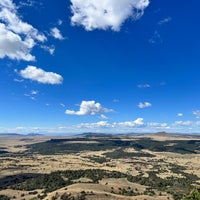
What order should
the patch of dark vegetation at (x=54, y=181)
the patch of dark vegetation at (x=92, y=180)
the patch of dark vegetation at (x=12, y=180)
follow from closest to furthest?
the patch of dark vegetation at (x=92, y=180) < the patch of dark vegetation at (x=54, y=181) < the patch of dark vegetation at (x=12, y=180)

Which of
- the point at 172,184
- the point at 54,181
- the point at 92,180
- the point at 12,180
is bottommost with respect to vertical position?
the point at 172,184

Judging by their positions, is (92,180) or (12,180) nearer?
(92,180)

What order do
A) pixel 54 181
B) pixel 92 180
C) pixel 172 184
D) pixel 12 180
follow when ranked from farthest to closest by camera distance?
1. pixel 12 180
2. pixel 172 184
3. pixel 92 180
4. pixel 54 181

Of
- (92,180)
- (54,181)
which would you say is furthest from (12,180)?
(92,180)

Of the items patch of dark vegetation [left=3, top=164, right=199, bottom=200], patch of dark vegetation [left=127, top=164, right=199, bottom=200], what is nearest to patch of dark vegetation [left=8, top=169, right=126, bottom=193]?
patch of dark vegetation [left=3, top=164, right=199, bottom=200]

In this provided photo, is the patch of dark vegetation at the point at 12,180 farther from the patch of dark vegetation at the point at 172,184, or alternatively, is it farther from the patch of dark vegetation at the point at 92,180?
the patch of dark vegetation at the point at 172,184

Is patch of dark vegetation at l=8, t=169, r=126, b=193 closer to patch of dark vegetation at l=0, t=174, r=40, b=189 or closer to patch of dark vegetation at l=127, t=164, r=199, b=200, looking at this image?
patch of dark vegetation at l=0, t=174, r=40, b=189

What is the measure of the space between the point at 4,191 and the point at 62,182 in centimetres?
2369

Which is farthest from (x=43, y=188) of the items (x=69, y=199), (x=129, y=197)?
(x=129, y=197)

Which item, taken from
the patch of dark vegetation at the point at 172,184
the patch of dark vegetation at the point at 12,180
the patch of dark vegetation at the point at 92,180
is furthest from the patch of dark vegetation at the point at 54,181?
the patch of dark vegetation at the point at 172,184

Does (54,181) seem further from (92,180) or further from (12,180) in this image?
(12,180)

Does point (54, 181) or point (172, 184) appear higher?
point (54, 181)

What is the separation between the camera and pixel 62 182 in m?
140

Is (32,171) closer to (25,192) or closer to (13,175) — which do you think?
(13,175)
